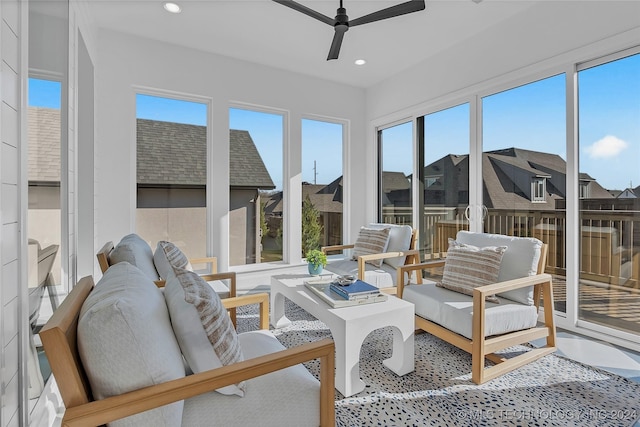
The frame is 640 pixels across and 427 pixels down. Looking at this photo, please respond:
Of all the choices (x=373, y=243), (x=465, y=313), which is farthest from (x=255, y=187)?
(x=465, y=313)

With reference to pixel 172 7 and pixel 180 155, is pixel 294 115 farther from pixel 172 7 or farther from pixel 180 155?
pixel 172 7

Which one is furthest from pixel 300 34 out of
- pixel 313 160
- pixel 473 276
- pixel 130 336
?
pixel 130 336

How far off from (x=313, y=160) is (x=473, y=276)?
2.94 metres

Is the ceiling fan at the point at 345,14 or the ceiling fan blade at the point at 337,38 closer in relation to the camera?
the ceiling fan at the point at 345,14

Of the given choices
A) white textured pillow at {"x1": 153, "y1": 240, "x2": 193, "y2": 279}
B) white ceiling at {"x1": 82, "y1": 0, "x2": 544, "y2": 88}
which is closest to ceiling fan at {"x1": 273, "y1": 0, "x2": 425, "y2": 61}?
white ceiling at {"x1": 82, "y1": 0, "x2": 544, "y2": 88}

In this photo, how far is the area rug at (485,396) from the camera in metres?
1.76

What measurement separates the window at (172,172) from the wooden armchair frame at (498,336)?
289 cm

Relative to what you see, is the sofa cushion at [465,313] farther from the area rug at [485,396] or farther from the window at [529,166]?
the window at [529,166]

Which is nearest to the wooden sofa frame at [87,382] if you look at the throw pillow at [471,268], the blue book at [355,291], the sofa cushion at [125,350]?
the sofa cushion at [125,350]

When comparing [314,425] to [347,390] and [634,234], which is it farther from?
[634,234]

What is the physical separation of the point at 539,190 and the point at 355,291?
2.12 metres

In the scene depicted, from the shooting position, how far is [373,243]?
3.85m

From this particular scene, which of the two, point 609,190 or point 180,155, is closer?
point 609,190

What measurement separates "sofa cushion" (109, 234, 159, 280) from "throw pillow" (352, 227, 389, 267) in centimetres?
227
